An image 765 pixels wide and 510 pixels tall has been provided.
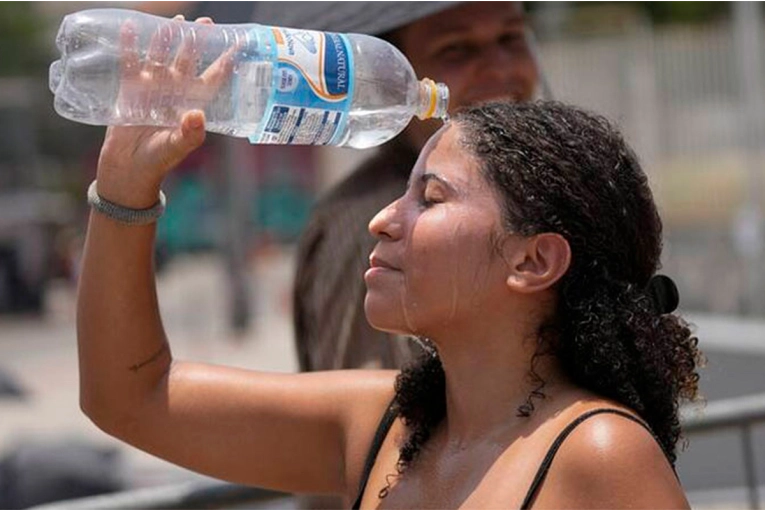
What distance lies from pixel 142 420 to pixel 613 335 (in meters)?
0.84

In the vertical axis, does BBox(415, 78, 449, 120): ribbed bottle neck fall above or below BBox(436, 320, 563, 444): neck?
above

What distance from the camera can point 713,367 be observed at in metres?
5.54

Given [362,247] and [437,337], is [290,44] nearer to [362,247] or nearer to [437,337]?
[437,337]

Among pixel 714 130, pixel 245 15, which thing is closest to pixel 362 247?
pixel 245 15

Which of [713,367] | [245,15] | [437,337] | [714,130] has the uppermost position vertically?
[245,15]

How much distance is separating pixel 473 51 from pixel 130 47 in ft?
3.11

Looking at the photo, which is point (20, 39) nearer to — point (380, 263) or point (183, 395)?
point (183, 395)

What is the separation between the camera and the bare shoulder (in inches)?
75.0

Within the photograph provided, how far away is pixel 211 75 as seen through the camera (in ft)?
7.52

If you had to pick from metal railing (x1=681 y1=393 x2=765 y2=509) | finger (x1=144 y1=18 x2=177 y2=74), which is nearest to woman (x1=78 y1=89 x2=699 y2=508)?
finger (x1=144 y1=18 x2=177 y2=74)

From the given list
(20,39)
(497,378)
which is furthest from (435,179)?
(20,39)

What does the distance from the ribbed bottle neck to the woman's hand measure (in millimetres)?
390

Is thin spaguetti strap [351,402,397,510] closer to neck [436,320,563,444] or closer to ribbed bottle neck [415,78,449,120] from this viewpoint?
neck [436,320,563,444]

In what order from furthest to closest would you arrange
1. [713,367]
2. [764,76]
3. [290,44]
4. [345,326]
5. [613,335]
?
[764,76] → [713,367] → [345,326] → [290,44] → [613,335]
